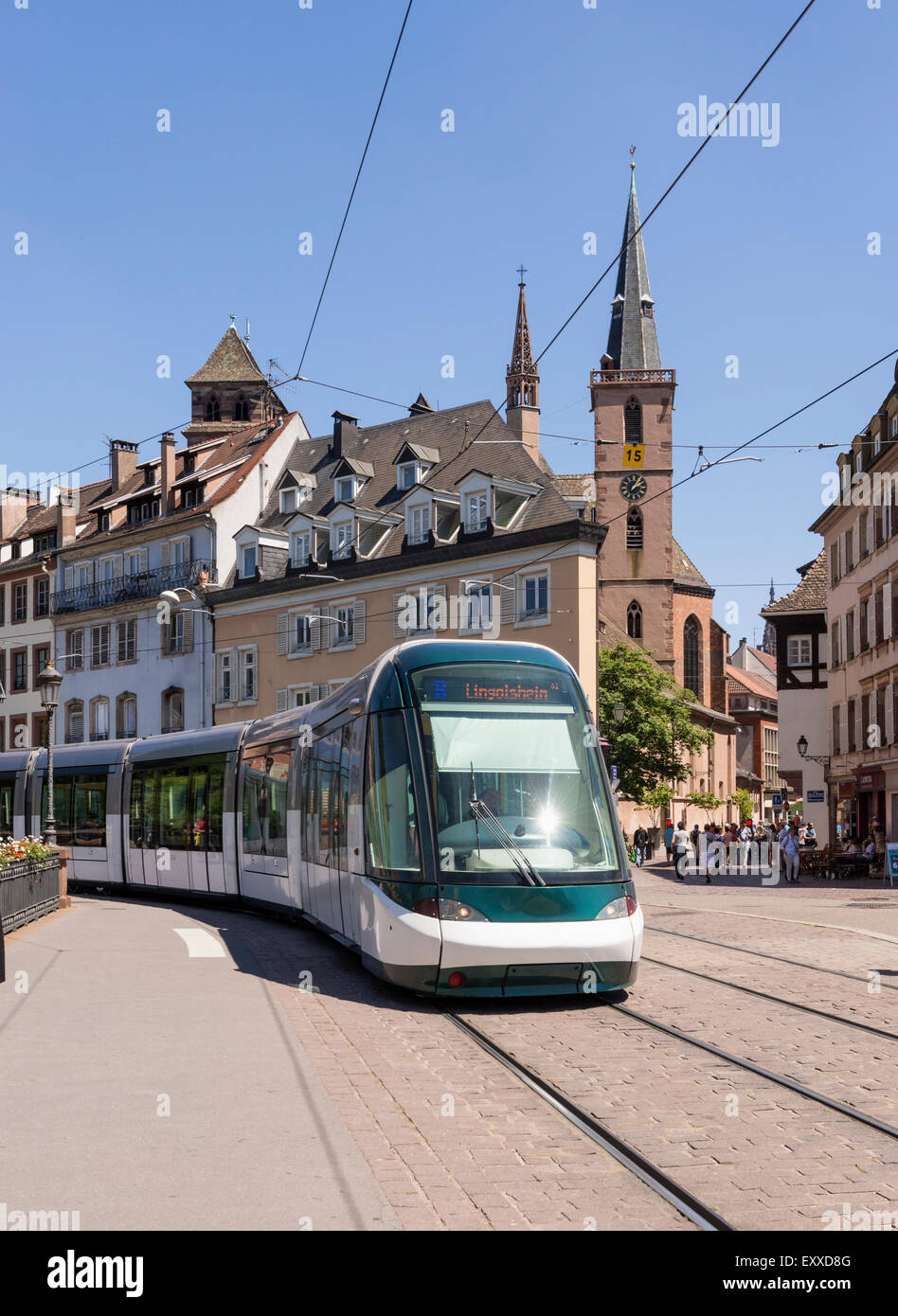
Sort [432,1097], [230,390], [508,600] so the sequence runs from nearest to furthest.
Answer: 1. [432,1097]
2. [508,600]
3. [230,390]

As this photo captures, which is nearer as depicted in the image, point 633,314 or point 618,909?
point 618,909

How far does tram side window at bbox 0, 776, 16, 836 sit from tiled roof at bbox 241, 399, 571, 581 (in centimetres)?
1866

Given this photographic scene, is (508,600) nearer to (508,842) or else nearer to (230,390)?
(230,390)

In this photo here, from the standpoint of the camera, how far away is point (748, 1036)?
34.2 feet

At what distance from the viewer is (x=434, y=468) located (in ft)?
166

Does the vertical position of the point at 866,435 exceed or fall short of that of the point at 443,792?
it exceeds it

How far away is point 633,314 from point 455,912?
7990 centimetres

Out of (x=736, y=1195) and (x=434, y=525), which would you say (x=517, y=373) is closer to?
(x=434, y=525)

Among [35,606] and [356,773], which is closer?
[356,773]

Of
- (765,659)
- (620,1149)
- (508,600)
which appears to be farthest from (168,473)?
(765,659)

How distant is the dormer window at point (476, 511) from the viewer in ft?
153

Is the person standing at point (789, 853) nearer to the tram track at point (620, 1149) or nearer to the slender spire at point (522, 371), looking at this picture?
the tram track at point (620, 1149)
